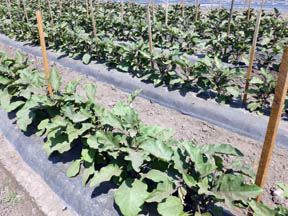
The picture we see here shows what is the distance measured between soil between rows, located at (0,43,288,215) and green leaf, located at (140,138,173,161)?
1.19m

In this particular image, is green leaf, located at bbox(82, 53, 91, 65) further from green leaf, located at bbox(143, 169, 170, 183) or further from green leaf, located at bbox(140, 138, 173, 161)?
green leaf, located at bbox(143, 169, 170, 183)

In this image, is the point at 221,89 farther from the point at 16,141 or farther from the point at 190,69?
the point at 16,141

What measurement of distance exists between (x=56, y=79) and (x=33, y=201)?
155cm

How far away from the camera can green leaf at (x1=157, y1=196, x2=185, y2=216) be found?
5.65 ft

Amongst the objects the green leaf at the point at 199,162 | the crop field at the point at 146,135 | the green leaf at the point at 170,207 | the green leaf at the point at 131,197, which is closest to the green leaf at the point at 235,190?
the crop field at the point at 146,135

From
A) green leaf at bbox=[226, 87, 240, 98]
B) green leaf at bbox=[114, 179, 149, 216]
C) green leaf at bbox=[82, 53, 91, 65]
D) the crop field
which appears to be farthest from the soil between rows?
green leaf at bbox=[114, 179, 149, 216]

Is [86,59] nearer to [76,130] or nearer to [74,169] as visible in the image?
[76,130]

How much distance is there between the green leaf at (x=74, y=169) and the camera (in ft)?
7.86

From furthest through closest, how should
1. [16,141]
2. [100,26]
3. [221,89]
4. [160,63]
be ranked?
[100,26] → [160,63] → [221,89] → [16,141]

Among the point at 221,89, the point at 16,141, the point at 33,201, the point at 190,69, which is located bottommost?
the point at 33,201

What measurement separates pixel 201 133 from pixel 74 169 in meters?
1.87

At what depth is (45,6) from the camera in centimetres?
1224

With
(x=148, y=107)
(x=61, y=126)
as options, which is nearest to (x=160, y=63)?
(x=148, y=107)

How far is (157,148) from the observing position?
1.99 meters
